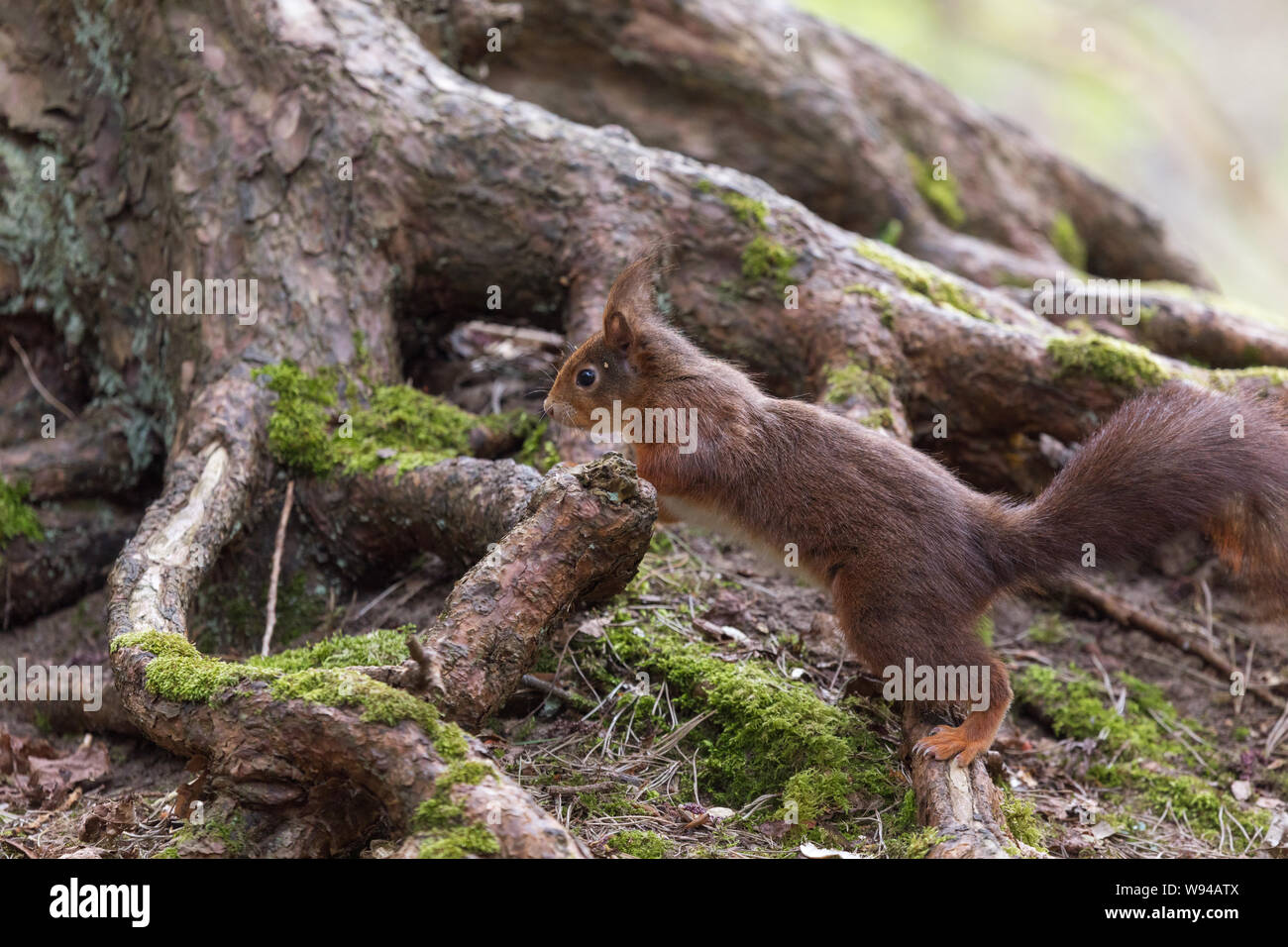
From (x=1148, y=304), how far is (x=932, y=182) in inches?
95.8

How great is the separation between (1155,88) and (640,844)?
15.8 m

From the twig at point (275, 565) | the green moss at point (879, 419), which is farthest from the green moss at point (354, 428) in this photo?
the green moss at point (879, 419)

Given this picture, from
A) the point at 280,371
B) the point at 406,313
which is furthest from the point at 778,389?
the point at 280,371

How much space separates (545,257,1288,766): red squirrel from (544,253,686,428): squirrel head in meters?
0.52

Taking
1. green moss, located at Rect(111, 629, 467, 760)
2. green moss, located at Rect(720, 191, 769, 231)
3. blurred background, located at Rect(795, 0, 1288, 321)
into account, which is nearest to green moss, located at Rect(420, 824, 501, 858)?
green moss, located at Rect(111, 629, 467, 760)

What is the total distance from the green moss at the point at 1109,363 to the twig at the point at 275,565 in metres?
3.41

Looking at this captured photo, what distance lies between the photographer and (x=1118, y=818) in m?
4.03

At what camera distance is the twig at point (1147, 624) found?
199 inches

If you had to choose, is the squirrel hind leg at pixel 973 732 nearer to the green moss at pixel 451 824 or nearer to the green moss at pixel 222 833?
the green moss at pixel 451 824

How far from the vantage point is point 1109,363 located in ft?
16.4

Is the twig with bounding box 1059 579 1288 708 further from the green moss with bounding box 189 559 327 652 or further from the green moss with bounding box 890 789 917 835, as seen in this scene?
the green moss with bounding box 189 559 327 652

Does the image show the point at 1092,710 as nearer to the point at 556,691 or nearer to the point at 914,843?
the point at 914,843

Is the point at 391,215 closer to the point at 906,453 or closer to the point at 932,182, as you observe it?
the point at 906,453
